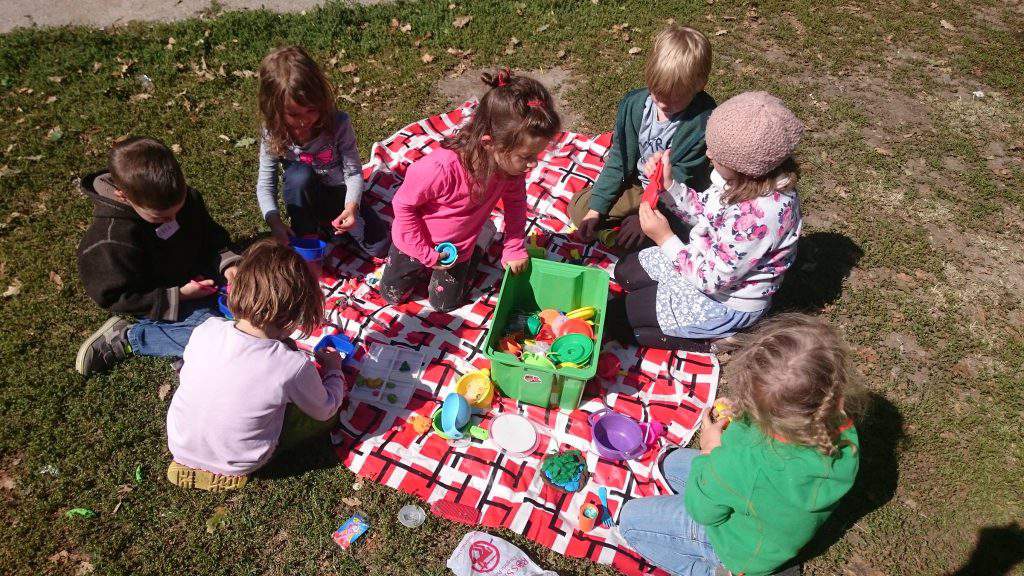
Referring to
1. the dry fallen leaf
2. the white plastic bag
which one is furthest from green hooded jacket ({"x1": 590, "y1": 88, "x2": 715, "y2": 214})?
the dry fallen leaf

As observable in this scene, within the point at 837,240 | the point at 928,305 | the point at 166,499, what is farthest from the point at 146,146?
the point at 928,305

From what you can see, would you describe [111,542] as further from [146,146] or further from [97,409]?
[146,146]

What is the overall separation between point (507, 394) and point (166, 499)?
2052 millimetres

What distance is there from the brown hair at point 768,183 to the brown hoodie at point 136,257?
321cm

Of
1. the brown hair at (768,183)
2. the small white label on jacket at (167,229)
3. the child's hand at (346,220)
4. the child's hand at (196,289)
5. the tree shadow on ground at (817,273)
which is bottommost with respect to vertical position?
the tree shadow on ground at (817,273)

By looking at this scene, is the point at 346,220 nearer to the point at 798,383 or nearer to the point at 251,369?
the point at 251,369

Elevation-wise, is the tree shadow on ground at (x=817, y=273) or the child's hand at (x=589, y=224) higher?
the child's hand at (x=589, y=224)

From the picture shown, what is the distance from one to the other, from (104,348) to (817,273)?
17.0 feet

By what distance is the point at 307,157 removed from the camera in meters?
4.17

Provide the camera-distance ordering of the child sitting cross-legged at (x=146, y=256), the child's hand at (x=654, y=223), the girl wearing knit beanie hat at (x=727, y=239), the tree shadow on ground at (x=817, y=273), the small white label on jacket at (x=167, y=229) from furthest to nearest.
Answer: the tree shadow on ground at (x=817, y=273), the child's hand at (x=654, y=223), the small white label on jacket at (x=167, y=229), the child sitting cross-legged at (x=146, y=256), the girl wearing knit beanie hat at (x=727, y=239)

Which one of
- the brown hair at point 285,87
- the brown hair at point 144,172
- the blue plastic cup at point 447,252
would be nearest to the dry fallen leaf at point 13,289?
the brown hair at point 144,172

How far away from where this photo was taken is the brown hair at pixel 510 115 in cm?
311

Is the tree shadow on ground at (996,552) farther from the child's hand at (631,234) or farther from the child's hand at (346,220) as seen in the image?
the child's hand at (346,220)

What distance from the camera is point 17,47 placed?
20.1 feet
